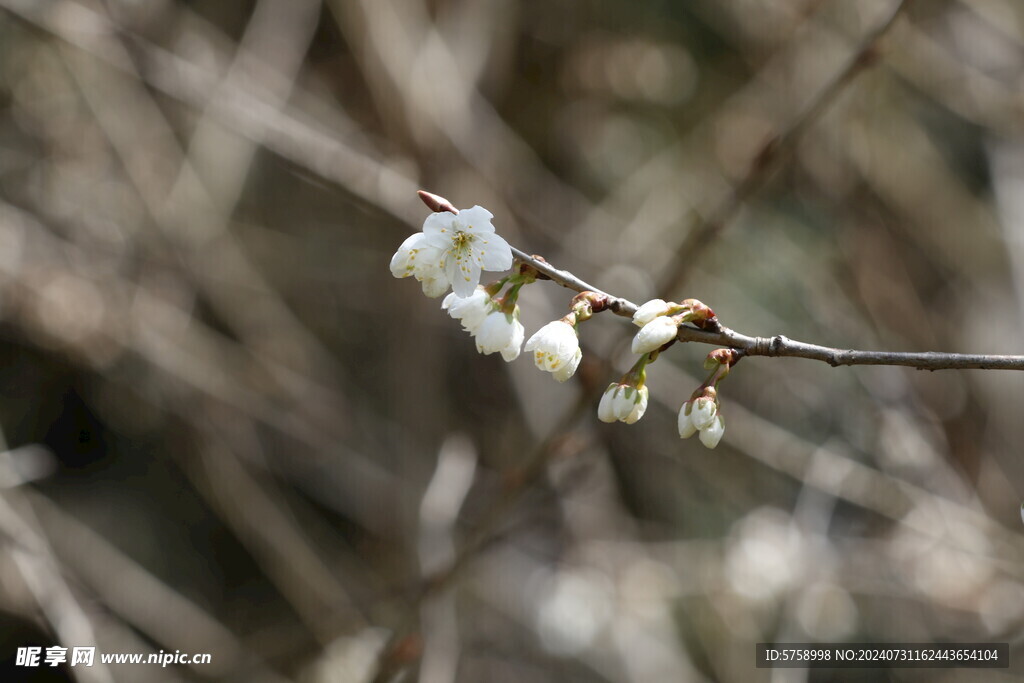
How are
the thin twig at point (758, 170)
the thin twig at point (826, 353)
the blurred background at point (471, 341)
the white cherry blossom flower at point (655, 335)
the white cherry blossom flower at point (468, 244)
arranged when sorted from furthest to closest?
the blurred background at point (471, 341) < the thin twig at point (758, 170) < the white cherry blossom flower at point (468, 244) < the white cherry blossom flower at point (655, 335) < the thin twig at point (826, 353)

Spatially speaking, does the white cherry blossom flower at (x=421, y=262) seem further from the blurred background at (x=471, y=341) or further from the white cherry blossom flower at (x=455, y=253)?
the blurred background at (x=471, y=341)

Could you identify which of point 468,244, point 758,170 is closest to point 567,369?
point 468,244

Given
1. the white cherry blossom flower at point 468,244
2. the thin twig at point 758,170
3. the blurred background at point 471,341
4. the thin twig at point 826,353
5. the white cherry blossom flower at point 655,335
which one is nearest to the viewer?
the thin twig at point 826,353

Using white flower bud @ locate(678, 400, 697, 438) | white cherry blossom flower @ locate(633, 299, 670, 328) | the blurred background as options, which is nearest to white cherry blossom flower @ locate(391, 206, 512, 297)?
white cherry blossom flower @ locate(633, 299, 670, 328)

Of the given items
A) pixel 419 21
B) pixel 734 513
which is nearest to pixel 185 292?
pixel 419 21

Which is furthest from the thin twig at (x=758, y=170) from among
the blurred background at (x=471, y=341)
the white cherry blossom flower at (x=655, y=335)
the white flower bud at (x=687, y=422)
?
the blurred background at (x=471, y=341)

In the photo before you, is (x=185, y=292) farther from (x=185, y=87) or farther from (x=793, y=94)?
(x=793, y=94)
